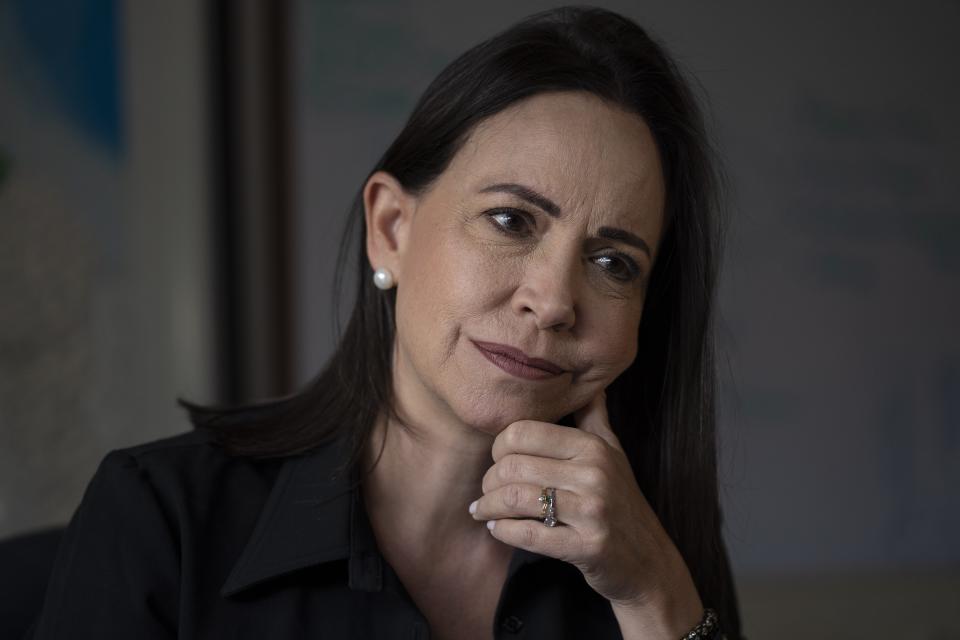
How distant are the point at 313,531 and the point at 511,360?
363mm

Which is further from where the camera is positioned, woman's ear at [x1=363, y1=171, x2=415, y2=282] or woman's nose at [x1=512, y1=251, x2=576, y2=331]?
woman's ear at [x1=363, y1=171, x2=415, y2=282]

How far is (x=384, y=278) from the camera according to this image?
4.83 feet

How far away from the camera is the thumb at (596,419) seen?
4.90ft

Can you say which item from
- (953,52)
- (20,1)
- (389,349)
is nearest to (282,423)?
(389,349)

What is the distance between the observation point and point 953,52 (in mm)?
2967

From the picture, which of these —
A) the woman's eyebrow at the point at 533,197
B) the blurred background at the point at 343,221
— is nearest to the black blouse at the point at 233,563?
the woman's eyebrow at the point at 533,197

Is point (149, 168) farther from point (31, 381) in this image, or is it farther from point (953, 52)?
point (953, 52)

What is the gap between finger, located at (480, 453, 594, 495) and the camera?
131cm

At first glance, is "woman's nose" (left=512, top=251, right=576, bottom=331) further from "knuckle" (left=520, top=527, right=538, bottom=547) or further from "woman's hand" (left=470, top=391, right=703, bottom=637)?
"knuckle" (left=520, top=527, right=538, bottom=547)

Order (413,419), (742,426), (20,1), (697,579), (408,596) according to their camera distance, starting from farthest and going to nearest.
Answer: (742,426) < (20,1) < (697,579) < (413,419) < (408,596)

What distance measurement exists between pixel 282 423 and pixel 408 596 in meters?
0.36

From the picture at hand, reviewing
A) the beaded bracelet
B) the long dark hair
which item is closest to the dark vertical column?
the long dark hair

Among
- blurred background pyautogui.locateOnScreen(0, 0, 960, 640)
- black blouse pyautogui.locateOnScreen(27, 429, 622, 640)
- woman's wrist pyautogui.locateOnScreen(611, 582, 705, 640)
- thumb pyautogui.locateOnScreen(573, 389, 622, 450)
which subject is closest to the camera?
black blouse pyautogui.locateOnScreen(27, 429, 622, 640)

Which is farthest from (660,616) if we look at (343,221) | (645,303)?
(343,221)
